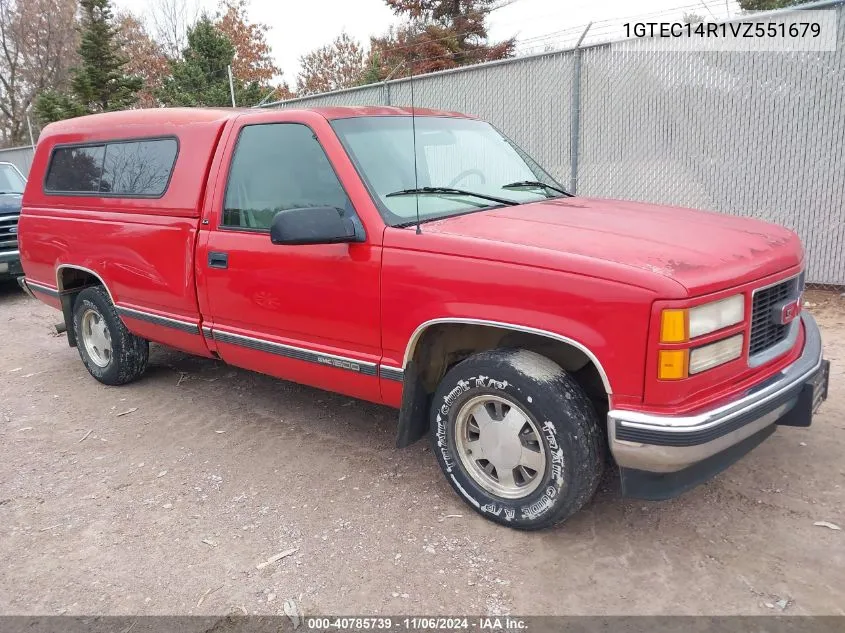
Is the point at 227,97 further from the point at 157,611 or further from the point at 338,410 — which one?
the point at 157,611

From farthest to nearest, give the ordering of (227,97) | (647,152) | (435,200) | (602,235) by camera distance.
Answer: (227,97), (647,152), (435,200), (602,235)

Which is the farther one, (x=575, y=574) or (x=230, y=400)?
(x=230, y=400)

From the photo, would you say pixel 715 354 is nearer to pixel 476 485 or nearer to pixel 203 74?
pixel 476 485

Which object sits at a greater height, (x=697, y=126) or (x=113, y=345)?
(x=697, y=126)

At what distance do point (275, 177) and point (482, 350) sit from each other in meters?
1.52

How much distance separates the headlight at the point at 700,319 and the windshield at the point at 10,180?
1047cm

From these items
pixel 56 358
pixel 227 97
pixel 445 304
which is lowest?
pixel 56 358

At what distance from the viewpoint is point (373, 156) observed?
3.40m

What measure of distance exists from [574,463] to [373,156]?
1.82 m

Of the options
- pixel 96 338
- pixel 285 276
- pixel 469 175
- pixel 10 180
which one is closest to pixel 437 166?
pixel 469 175

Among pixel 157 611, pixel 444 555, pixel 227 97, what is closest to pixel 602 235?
pixel 444 555


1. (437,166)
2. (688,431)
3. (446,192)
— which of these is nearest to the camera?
(688,431)

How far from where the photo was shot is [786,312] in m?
2.90

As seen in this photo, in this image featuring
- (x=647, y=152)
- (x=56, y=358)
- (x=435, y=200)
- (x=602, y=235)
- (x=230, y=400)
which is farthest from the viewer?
(x=647, y=152)
